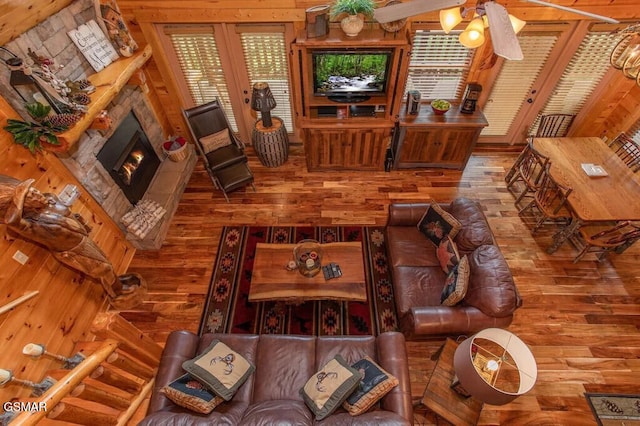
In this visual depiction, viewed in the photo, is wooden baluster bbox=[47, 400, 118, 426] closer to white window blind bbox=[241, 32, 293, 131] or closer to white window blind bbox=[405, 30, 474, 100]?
A: white window blind bbox=[241, 32, 293, 131]

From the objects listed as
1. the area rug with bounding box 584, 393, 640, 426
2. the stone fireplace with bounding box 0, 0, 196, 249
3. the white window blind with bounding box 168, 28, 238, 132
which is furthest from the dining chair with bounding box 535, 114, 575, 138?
the stone fireplace with bounding box 0, 0, 196, 249

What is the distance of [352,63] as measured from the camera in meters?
3.80

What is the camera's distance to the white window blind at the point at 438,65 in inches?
156

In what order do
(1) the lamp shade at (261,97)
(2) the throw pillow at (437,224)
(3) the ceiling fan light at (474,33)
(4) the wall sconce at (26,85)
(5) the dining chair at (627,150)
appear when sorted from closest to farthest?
(3) the ceiling fan light at (474,33) → (4) the wall sconce at (26,85) → (2) the throw pillow at (437,224) → (5) the dining chair at (627,150) → (1) the lamp shade at (261,97)

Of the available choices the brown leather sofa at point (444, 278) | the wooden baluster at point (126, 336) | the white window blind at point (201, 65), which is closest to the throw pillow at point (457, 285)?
the brown leather sofa at point (444, 278)

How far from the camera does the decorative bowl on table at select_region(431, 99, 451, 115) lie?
4297 mm

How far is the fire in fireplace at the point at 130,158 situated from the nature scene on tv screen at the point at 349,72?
2428mm

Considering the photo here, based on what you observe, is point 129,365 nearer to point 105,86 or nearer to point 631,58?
point 105,86

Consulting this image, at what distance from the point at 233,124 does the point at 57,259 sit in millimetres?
3120

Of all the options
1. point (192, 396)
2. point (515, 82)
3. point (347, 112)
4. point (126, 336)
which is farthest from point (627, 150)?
point (126, 336)

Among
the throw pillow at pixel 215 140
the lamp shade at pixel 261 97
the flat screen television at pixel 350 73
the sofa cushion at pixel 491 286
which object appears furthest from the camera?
the throw pillow at pixel 215 140

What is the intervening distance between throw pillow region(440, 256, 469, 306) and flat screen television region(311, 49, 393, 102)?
2480 millimetres

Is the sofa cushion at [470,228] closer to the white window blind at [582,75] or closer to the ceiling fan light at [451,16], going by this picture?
the ceiling fan light at [451,16]

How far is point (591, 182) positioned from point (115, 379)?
5.10 meters
